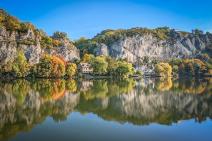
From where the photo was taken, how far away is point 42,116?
2656 cm

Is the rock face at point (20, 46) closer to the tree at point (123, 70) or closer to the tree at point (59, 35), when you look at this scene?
the tree at point (59, 35)

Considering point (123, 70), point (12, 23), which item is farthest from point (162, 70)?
point (12, 23)

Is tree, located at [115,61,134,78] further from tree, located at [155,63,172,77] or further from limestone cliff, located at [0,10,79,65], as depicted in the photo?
limestone cliff, located at [0,10,79,65]

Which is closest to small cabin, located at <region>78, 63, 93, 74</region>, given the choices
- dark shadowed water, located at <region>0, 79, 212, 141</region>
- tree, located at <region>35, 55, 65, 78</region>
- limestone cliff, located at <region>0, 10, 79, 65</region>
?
limestone cliff, located at <region>0, 10, 79, 65</region>

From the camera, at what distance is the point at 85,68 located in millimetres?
125500

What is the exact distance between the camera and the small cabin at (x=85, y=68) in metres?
123

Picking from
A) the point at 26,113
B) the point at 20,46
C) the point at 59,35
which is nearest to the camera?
the point at 26,113

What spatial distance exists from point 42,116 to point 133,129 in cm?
884

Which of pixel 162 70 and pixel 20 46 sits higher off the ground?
pixel 20 46

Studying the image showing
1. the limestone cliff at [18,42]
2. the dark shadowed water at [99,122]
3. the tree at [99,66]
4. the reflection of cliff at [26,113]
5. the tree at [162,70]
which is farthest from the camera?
the tree at [162,70]

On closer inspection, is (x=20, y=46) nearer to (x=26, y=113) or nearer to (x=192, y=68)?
(x=26, y=113)

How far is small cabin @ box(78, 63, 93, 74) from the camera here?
122719 millimetres

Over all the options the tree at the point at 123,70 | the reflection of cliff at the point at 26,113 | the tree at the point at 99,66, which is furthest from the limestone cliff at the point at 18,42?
the reflection of cliff at the point at 26,113

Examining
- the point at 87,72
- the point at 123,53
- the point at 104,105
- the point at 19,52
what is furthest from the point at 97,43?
the point at 104,105
